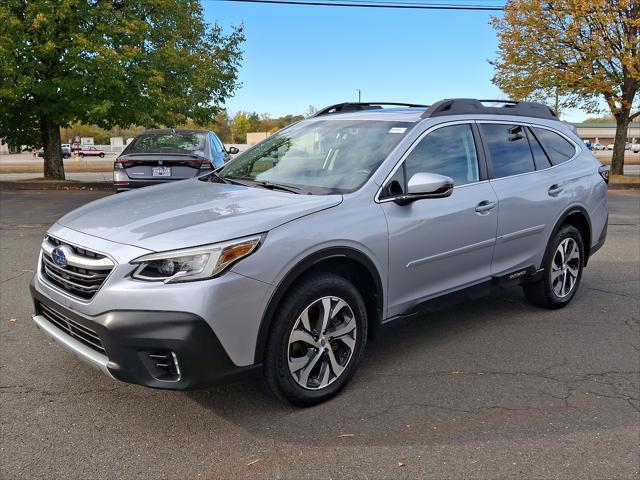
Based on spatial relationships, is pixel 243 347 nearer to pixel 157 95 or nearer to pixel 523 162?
pixel 523 162

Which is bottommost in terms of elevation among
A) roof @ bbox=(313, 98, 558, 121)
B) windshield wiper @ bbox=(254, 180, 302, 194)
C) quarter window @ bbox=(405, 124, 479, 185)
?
windshield wiper @ bbox=(254, 180, 302, 194)

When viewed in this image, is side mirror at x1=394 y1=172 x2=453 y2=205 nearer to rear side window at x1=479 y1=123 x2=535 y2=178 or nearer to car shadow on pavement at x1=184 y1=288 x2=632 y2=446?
car shadow on pavement at x1=184 y1=288 x2=632 y2=446

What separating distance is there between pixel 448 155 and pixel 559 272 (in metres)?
1.82

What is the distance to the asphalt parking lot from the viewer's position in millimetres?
2797

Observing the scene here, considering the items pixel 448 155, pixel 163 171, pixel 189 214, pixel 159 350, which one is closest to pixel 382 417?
pixel 159 350

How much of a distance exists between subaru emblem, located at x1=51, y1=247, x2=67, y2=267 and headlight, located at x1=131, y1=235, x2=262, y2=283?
1.80 feet

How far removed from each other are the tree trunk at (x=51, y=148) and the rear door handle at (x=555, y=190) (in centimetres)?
1596

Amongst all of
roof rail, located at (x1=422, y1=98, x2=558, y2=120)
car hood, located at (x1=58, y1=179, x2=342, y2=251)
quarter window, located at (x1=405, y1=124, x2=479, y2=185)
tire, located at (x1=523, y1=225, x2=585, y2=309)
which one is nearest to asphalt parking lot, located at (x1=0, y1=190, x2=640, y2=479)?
tire, located at (x1=523, y1=225, x2=585, y2=309)

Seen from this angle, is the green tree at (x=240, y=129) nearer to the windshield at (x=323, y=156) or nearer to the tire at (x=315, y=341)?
the windshield at (x=323, y=156)

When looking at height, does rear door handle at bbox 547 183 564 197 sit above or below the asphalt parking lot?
above

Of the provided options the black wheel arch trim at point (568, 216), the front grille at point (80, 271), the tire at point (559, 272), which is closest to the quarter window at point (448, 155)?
the black wheel arch trim at point (568, 216)

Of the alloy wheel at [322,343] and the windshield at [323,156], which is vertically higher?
the windshield at [323,156]

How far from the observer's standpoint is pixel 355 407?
3385 millimetres

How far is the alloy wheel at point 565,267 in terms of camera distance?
514cm
